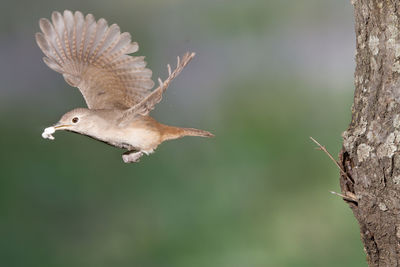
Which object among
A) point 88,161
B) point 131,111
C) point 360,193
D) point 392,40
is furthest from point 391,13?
point 88,161

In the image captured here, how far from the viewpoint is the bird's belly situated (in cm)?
184

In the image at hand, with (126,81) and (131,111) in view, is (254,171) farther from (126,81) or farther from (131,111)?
(131,111)

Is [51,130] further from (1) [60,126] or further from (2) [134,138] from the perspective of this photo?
(2) [134,138]

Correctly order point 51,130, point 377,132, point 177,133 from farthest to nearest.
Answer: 1. point 177,133
2. point 51,130
3. point 377,132

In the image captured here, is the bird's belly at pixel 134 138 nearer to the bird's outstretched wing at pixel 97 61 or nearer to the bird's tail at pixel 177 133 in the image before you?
the bird's tail at pixel 177 133

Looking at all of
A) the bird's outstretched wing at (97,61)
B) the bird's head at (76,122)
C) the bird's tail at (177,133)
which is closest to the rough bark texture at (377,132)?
the bird's tail at (177,133)

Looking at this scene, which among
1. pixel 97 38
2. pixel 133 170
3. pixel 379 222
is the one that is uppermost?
pixel 97 38

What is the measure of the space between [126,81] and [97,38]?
0.59 feet

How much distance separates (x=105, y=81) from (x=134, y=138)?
436 millimetres

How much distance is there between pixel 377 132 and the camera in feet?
4.98

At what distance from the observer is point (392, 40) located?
149 cm

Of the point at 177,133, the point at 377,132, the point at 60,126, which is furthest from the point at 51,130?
the point at 377,132

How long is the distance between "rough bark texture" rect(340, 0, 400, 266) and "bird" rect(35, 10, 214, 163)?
0.57 metres

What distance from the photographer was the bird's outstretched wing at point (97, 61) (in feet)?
6.91
